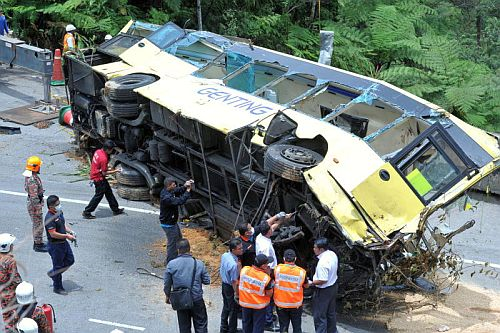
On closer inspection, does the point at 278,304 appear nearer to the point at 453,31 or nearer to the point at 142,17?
the point at 142,17

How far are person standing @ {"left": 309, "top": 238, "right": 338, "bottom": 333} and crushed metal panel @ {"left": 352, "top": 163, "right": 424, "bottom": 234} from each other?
0.76 meters

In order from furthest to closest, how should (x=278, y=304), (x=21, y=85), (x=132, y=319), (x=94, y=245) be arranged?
1. (x=21, y=85)
2. (x=94, y=245)
3. (x=132, y=319)
4. (x=278, y=304)

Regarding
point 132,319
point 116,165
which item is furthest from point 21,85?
point 132,319

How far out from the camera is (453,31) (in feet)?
64.5

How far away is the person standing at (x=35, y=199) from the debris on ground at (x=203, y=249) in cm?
153

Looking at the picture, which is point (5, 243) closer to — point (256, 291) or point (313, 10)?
point (256, 291)

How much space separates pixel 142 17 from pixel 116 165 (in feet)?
24.1

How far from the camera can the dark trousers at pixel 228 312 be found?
8.09 metres

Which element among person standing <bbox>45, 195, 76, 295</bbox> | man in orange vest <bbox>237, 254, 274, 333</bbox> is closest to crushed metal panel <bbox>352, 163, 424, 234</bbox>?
man in orange vest <bbox>237, 254, 274, 333</bbox>

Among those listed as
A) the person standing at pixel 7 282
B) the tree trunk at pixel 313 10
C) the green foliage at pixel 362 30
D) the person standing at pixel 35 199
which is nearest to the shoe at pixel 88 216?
the person standing at pixel 35 199

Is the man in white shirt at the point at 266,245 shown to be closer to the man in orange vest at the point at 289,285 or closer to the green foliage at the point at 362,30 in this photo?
the man in orange vest at the point at 289,285

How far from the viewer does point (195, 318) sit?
7.81m

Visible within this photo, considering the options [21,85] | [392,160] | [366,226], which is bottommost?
[21,85]

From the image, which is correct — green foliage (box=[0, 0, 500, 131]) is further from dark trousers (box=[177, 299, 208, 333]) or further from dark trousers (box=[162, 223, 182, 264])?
dark trousers (box=[177, 299, 208, 333])
